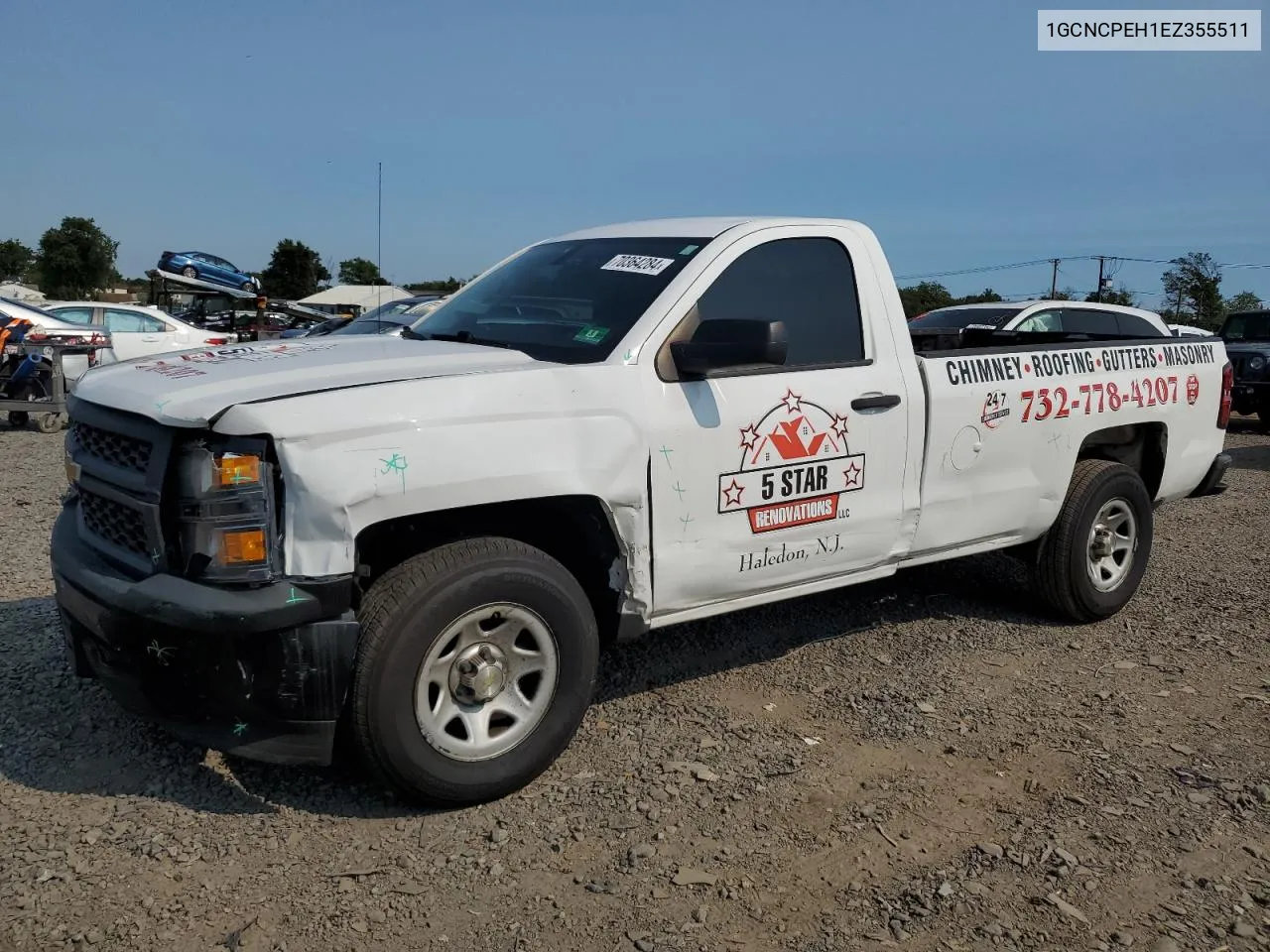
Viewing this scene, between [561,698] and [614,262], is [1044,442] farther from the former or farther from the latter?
[561,698]

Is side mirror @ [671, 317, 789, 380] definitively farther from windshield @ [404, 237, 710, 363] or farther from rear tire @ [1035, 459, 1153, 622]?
rear tire @ [1035, 459, 1153, 622]

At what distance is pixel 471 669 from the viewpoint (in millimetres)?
3328

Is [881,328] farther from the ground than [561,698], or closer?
farther from the ground

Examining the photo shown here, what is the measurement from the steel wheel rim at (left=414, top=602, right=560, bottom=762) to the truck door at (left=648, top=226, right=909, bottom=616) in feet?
1.70

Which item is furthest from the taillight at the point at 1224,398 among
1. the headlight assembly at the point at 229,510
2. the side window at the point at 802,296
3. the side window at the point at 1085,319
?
the side window at the point at 1085,319

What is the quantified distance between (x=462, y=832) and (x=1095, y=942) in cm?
179

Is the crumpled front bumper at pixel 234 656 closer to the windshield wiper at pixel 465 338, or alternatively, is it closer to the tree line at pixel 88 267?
the windshield wiper at pixel 465 338

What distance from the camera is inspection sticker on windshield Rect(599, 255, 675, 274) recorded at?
4.01m

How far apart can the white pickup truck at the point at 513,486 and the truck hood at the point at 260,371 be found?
2 cm

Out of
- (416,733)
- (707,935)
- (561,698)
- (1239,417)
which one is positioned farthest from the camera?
(1239,417)

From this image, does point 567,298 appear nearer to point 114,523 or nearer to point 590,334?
point 590,334

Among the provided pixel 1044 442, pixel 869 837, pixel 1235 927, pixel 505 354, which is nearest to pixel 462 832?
pixel 869 837

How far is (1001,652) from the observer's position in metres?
5.04

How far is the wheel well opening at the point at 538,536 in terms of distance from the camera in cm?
336
